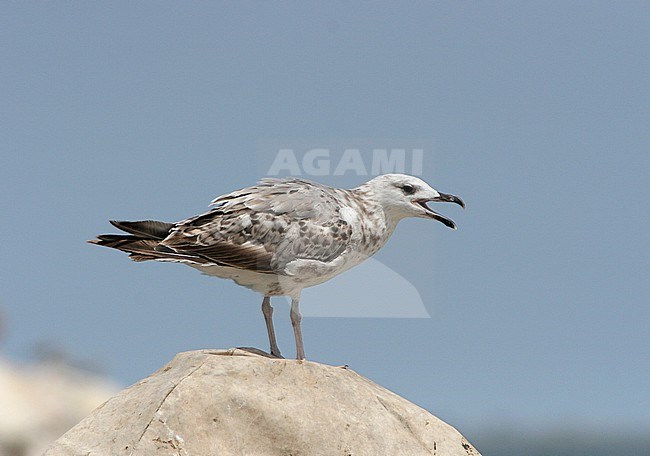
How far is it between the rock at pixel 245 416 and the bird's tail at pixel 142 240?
0.92 meters

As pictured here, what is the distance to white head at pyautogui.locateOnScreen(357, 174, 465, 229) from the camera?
29.6 feet

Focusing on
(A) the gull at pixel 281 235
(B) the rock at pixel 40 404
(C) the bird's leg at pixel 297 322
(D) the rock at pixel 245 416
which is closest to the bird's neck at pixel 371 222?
(A) the gull at pixel 281 235

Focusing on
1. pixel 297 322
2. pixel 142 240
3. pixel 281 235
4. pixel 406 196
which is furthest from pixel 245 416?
pixel 406 196

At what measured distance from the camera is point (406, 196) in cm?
902

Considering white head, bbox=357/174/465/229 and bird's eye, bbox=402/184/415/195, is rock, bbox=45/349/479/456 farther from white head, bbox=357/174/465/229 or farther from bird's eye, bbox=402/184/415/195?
bird's eye, bbox=402/184/415/195

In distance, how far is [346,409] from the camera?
8.12 metres

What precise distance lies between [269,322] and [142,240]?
1389mm

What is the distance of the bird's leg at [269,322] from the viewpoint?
8875 millimetres

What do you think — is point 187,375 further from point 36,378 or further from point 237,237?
point 36,378

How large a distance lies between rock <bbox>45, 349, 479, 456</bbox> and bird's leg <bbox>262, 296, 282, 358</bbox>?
56 cm

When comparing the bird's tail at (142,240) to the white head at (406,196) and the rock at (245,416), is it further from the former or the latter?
the white head at (406,196)

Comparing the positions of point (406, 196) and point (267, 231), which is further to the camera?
point (406, 196)

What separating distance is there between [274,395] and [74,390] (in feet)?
46.1

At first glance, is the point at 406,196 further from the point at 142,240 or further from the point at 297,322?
the point at 142,240
